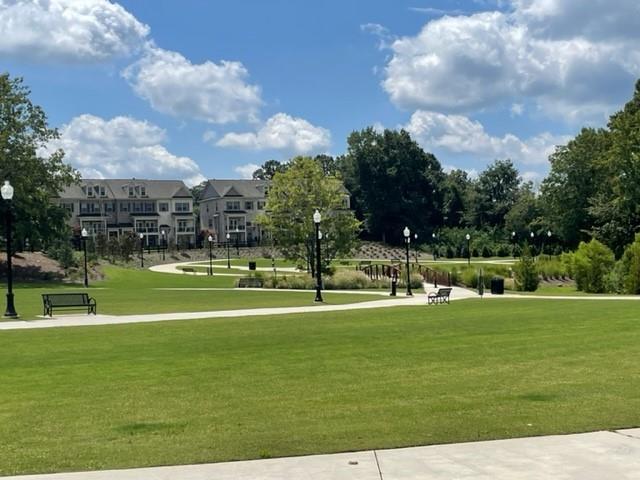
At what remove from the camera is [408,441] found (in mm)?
6598

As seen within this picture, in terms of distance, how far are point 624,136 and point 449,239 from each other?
50.5m

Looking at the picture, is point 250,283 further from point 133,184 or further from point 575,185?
point 133,184

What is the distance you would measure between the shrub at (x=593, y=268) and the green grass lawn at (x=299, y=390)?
2285cm

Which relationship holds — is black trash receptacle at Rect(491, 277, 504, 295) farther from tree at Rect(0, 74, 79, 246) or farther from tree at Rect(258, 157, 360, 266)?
tree at Rect(0, 74, 79, 246)

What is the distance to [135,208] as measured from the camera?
11500 centimetres

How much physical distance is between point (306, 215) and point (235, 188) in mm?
73664

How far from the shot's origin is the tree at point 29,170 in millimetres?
55562

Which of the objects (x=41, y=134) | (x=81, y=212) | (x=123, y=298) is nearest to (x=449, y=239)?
(x=81, y=212)

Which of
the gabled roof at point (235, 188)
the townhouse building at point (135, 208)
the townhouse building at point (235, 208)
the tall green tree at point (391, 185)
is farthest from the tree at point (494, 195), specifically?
the townhouse building at point (135, 208)

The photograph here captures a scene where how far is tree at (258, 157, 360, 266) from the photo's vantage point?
4891cm

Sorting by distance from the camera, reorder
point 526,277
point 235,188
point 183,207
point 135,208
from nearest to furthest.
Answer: point 526,277 < point 135,208 < point 183,207 < point 235,188

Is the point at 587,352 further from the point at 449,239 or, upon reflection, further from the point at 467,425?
the point at 449,239

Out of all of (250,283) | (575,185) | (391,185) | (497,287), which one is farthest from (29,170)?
(391,185)

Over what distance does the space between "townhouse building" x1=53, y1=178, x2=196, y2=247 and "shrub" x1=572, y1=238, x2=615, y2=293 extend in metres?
77.5
